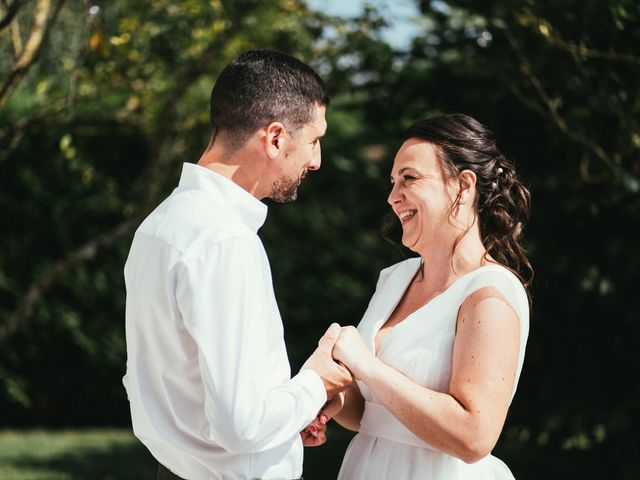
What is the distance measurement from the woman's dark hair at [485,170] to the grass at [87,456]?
16.4 ft

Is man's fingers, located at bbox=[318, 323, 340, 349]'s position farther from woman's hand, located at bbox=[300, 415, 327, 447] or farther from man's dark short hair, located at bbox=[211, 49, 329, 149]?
man's dark short hair, located at bbox=[211, 49, 329, 149]

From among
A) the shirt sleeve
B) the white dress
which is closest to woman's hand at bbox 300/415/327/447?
the white dress

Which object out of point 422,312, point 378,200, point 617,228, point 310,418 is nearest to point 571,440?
point 617,228

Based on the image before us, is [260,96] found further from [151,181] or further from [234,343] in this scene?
[151,181]

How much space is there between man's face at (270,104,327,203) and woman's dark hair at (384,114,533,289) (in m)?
0.45

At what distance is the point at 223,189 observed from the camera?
77.9 inches

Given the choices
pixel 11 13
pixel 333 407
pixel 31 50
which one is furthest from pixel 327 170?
pixel 333 407

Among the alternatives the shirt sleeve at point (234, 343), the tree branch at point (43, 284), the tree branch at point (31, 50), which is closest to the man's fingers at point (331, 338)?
the shirt sleeve at point (234, 343)

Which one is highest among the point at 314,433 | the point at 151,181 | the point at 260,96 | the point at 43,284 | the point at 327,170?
the point at 260,96

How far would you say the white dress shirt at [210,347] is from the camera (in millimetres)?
1746

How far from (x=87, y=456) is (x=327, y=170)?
Result: 13.0ft

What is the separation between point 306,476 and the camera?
710 centimetres

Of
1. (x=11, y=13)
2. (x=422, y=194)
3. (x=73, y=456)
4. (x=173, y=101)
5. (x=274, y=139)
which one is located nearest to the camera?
(x=274, y=139)

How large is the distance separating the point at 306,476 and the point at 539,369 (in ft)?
9.33
